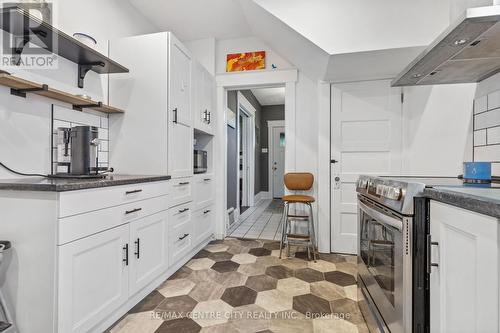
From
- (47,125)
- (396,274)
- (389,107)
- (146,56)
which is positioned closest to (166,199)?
(47,125)

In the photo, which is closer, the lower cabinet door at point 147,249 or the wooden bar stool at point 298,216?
the lower cabinet door at point 147,249

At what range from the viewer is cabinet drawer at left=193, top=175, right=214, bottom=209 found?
2.68m

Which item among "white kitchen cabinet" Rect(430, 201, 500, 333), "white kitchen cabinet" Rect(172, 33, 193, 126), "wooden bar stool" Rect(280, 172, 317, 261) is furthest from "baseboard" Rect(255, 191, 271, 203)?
"white kitchen cabinet" Rect(430, 201, 500, 333)

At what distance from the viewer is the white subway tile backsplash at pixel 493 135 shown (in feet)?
4.79

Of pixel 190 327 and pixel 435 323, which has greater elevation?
pixel 435 323

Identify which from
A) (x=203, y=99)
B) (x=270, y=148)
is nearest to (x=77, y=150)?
(x=203, y=99)

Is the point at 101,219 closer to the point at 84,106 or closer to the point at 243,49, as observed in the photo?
the point at 84,106

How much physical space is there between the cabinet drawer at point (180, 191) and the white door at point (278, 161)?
4.68m

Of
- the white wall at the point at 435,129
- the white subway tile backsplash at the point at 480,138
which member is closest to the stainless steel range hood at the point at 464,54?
the white subway tile backsplash at the point at 480,138

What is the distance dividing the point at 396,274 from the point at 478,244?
0.47 metres

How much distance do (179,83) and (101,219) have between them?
1.43m

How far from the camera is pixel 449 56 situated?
1.28 meters

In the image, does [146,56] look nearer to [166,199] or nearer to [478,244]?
[166,199]

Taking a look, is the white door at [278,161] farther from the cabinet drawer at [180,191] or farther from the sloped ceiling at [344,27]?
the cabinet drawer at [180,191]
